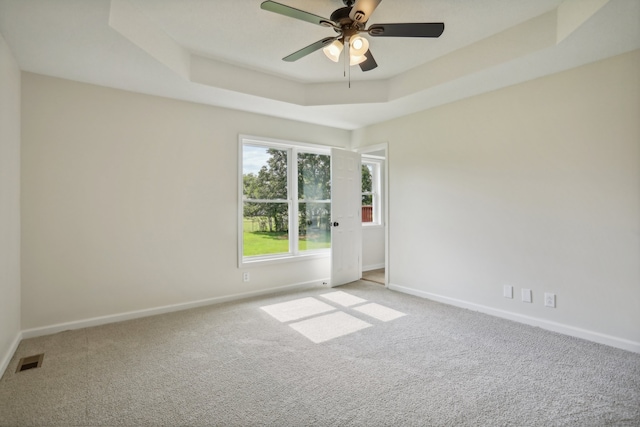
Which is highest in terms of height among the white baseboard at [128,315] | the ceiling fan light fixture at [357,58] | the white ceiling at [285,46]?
the white ceiling at [285,46]

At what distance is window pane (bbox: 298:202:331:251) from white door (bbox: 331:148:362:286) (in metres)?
0.32

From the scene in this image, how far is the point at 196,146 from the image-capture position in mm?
3777

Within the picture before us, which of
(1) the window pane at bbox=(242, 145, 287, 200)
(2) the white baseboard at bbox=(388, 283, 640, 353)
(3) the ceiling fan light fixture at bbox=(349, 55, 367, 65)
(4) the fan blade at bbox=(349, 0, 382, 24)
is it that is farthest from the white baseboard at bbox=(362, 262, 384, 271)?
(4) the fan blade at bbox=(349, 0, 382, 24)

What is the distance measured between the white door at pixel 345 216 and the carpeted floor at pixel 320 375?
1.53 metres

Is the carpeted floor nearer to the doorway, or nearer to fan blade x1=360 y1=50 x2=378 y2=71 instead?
fan blade x1=360 y1=50 x2=378 y2=71

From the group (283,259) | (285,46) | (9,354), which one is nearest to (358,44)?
(285,46)

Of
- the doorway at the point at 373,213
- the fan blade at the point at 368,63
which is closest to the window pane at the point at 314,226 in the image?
the doorway at the point at 373,213

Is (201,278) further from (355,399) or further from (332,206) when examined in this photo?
(355,399)

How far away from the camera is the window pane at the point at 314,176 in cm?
480

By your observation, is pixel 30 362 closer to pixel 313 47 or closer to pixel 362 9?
pixel 313 47

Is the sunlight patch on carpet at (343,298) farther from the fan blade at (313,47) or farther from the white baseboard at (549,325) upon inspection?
the fan blade at (313,47)

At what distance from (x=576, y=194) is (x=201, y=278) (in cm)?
399

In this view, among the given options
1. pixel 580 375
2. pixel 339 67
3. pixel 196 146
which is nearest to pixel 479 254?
pixel 580 375

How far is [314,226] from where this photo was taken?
494 cm
